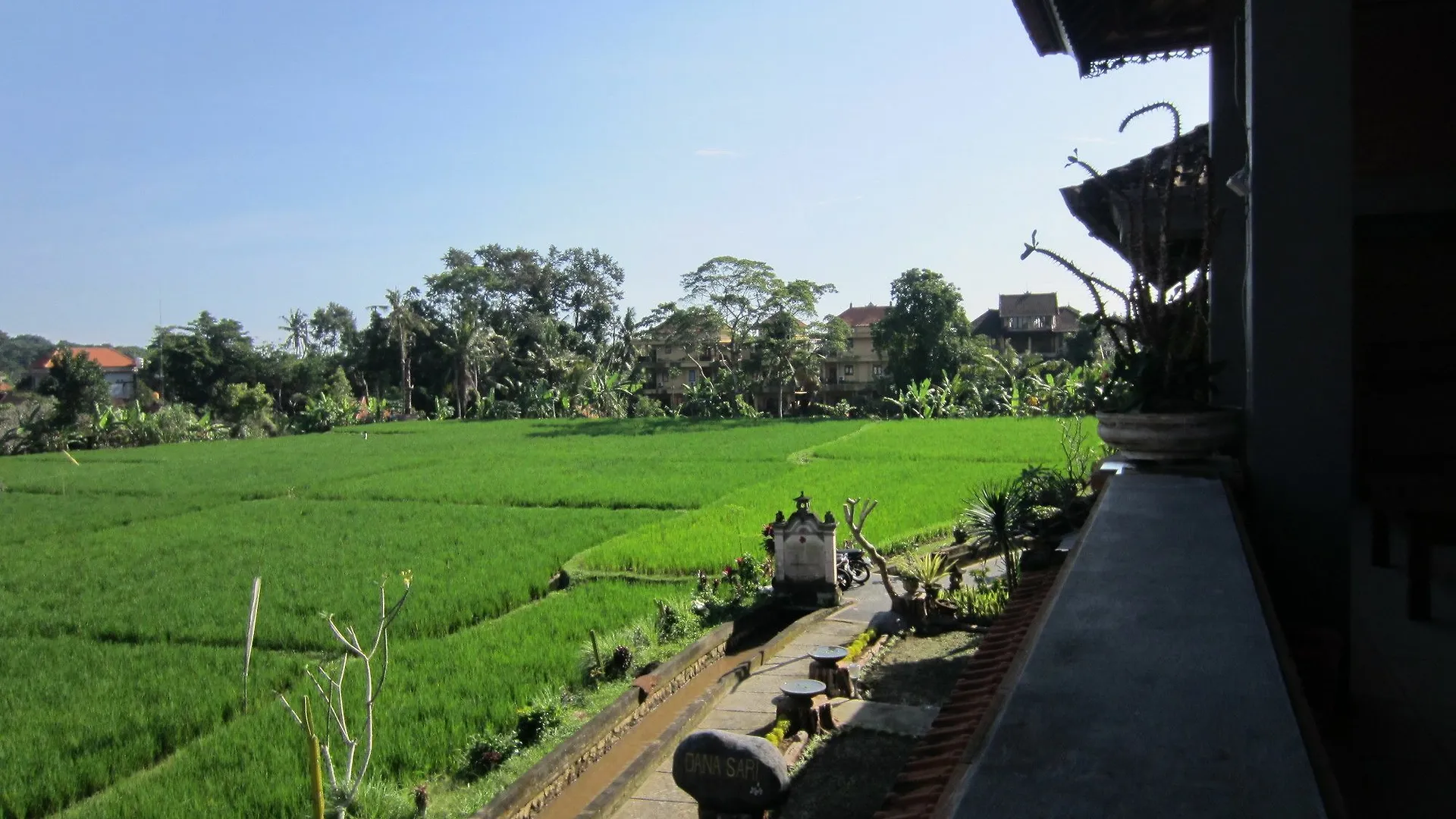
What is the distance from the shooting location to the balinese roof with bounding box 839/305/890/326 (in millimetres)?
59344

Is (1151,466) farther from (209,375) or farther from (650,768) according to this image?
(209,375)

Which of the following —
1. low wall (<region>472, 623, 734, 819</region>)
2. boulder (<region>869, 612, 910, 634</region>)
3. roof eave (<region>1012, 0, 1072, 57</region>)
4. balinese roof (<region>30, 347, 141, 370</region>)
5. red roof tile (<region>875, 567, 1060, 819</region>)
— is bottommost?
low wall (<region>472, 623, 734, 819</region>)

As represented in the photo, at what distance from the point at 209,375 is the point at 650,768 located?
149 feet

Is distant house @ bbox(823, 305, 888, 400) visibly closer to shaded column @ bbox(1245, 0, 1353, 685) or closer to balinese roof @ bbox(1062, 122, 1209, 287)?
balinese roof @ bbox(1062, 122, 1209, 287)

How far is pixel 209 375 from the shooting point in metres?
44.5

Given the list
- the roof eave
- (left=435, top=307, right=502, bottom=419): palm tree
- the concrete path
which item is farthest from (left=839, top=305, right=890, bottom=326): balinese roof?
the roof eave

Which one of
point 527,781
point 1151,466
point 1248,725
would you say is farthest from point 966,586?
point 1248,725

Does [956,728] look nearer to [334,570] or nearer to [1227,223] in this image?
[1227,223]

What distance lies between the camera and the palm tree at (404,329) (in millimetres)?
46406

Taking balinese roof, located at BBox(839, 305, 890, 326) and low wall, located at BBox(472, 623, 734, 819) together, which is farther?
balinese roof, located at BBox(839, 305, 890, 326)

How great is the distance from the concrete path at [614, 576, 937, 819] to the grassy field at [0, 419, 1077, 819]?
1.39 metres

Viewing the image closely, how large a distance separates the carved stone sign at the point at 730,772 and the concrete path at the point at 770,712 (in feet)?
5.36

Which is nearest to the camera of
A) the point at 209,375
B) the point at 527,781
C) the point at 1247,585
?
the point at 1247,585

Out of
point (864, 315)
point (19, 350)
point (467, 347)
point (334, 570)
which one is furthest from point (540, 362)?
point (19, 350)
